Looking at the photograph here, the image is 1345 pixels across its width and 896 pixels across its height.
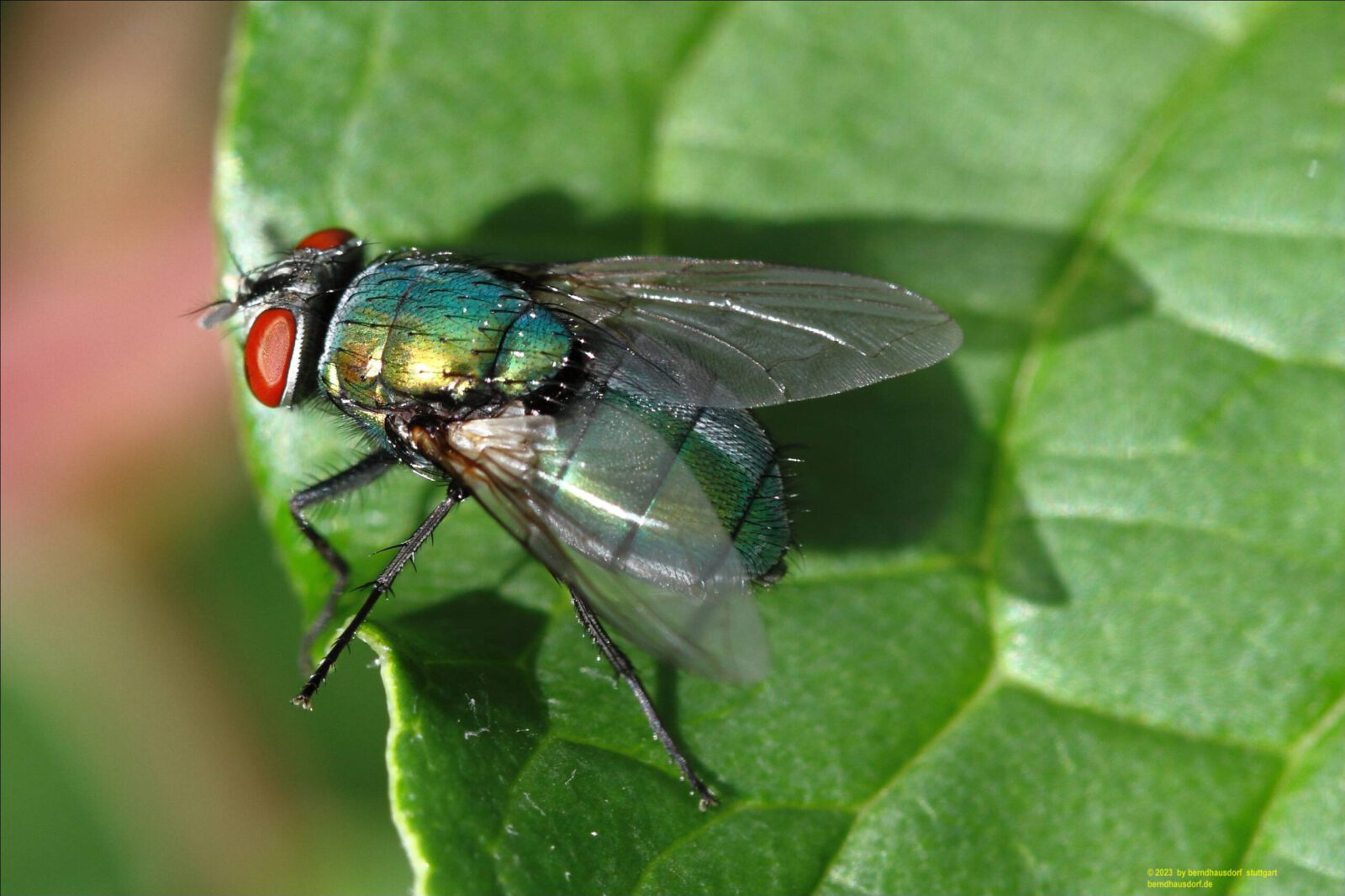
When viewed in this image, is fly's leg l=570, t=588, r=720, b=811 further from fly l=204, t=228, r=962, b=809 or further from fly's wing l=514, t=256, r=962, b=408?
fly's wing l=514, t=256, r=962, b=408

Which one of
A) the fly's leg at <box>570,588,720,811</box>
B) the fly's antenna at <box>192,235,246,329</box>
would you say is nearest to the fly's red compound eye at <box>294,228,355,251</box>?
the fly's antenna at <box>192,235,246,329</box>

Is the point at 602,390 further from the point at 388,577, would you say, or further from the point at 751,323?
the point at 388,577

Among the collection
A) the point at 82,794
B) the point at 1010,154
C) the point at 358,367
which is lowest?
the point at 82,794

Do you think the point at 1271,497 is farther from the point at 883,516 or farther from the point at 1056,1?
the point at 1056,1

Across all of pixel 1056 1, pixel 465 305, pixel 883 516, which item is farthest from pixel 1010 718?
pixel 1056 1

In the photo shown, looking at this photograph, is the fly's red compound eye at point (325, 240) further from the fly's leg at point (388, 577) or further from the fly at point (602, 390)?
the fly's leg at point (388, 577)

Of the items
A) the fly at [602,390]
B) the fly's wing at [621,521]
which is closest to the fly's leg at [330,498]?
the fly at [602,390]
